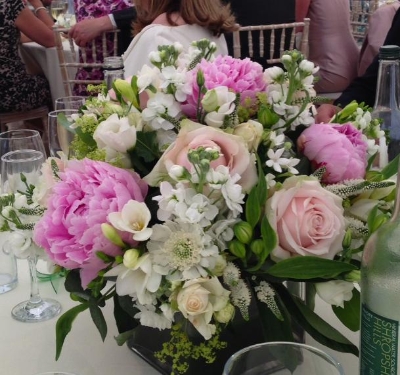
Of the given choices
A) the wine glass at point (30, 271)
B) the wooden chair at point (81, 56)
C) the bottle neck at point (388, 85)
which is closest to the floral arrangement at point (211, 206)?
the wine glass at point (30, 271)

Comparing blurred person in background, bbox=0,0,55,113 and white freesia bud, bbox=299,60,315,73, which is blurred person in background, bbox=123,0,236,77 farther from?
white freesia bud, bbox=299,60,315,73

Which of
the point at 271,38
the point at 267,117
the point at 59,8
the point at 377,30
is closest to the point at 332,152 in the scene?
the point at 267,117

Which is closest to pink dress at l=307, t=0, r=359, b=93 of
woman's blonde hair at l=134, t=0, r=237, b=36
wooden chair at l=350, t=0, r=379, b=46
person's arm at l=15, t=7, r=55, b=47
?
wooden chair at l=350, t=0, r=379, b=46

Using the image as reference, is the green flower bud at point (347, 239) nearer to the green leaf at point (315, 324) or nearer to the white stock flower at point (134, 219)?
the green leaf at point (315, 324)

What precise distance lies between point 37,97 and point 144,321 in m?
2.97

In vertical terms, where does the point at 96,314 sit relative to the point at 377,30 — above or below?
above

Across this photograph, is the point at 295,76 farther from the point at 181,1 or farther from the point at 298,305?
the point at 181,1

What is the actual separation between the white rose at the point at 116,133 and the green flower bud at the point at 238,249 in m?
0.15

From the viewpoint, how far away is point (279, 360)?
510 mm

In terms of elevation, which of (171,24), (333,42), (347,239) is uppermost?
(347,239)

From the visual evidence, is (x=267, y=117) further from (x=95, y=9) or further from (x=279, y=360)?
(x=95, y=9)

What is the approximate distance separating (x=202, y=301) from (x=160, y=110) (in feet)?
0.66

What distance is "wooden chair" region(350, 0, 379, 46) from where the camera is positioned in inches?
155

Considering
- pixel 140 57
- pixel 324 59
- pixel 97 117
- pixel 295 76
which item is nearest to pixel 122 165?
pixel 97 117
